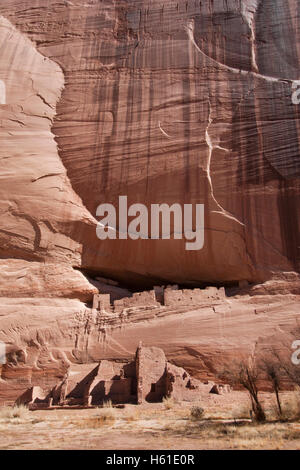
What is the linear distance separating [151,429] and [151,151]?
1047cm

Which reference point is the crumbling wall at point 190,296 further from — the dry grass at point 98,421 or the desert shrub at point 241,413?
the dry grass at point 98,421

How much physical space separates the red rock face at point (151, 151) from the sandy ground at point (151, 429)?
4070 millimetres

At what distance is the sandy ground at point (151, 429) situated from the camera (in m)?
6.61

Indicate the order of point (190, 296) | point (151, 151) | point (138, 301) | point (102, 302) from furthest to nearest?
point (151, 151)
point (102, 302)
point (138, 301)
point (190, 296)

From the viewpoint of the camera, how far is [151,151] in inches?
633

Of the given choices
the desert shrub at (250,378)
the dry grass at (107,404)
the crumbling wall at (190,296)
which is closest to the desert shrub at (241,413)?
the desert shrub at (250,378)

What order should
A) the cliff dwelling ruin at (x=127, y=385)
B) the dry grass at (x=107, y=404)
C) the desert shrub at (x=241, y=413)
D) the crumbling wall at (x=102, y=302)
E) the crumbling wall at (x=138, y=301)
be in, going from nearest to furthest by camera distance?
1. the desert shrub at (x=241, y=413)
2. the dry grass at (x=107, y=404)
3. the cliff dwelling ruin at (x=127, y=385)
4. the crumbling wall at (x=138, y=301)
5. the crumbling wall at (x=102, y=302)

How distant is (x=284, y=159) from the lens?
1538 cm

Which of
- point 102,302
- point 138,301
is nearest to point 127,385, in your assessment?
point 138,301

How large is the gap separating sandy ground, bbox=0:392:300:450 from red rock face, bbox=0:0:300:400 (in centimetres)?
407

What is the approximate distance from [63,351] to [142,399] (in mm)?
3474

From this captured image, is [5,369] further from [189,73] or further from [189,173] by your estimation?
[189,73]

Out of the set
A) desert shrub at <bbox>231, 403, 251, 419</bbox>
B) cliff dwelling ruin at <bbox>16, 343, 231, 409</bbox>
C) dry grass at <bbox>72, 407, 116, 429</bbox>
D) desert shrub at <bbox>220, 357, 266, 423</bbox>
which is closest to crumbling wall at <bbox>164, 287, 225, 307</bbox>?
cliff dwelling ruin at <bbox>16, 343, 231, 409</bbox>

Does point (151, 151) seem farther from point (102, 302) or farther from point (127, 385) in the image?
point (127, 385)
